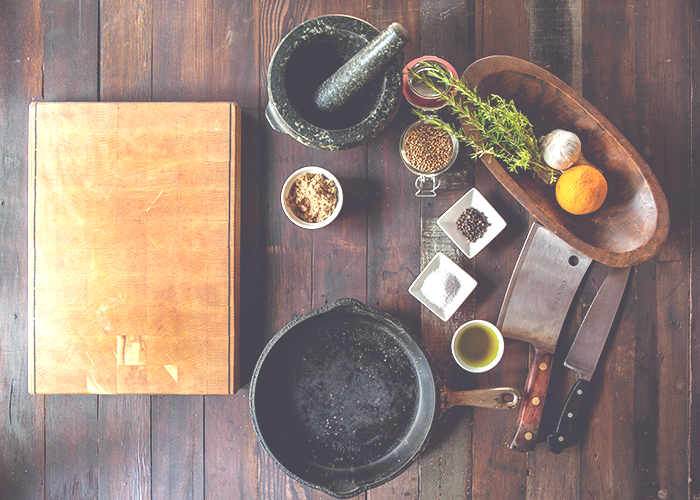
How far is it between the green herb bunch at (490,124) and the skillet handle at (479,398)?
0.54 m

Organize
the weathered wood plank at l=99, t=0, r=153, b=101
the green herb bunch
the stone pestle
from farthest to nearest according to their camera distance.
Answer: the weathered wood plank at l=99, t=0, r=153, b=101 → the green herb bunch → the stone pestle

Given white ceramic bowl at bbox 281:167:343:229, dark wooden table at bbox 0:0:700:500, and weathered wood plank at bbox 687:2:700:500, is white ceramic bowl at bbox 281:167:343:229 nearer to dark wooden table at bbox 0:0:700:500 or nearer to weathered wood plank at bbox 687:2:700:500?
dark wooden table at bbox 0:0:700:500

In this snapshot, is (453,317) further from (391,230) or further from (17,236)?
(17,236)

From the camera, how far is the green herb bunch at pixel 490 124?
3.05 feet

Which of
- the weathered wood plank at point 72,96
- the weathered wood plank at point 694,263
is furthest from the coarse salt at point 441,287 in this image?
the weathered wood plank at point 72,96

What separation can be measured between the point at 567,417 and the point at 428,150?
2.61ft

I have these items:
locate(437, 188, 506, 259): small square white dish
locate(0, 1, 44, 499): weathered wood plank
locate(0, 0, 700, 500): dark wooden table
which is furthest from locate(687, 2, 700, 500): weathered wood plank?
locate(0, 1, 44, 499): weathered wood plank

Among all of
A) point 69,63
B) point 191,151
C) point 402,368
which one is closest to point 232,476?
point 402,368

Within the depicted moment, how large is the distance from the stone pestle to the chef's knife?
82cm

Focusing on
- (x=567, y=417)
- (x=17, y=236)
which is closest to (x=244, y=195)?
(x=17, y=236)

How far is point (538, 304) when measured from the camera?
1.10 meters

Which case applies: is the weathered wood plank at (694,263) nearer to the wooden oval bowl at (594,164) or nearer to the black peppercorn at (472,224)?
the wooden oval bowl at (594,164)

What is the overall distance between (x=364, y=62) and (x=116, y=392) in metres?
1.02

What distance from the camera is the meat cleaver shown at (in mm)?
1092
